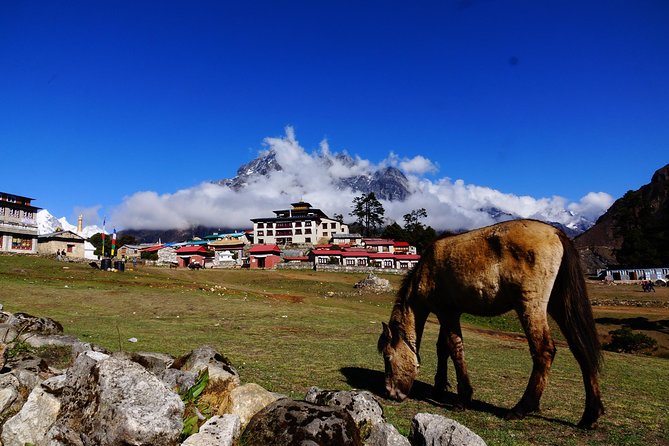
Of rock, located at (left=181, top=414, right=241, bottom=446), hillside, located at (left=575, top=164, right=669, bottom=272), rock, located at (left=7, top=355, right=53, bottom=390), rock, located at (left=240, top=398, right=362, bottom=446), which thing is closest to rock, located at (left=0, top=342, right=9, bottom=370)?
rock, located at (left=7, top=355, right=53, bottom=390)

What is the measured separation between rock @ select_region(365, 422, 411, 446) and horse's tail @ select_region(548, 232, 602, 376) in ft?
13.2

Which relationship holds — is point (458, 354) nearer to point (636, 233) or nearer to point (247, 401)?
point (247, 401)

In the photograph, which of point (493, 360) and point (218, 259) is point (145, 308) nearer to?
point (493, 360)

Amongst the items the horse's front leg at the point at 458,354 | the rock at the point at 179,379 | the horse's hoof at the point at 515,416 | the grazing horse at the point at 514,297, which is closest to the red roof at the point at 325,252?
the grazing horse at the point at 514,297

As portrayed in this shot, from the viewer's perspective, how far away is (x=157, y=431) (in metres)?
5.03

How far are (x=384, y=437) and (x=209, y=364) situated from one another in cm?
327

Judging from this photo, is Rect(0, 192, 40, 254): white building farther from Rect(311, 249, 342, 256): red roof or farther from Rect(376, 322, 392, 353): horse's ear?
Rect(376, 322, 392, 353): horse's ear

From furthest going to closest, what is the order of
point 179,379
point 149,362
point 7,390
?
point 149,362, point 179,379, point 7,390

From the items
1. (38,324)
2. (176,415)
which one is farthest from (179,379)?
(38,324)

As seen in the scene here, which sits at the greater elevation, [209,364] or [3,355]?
[3,355]

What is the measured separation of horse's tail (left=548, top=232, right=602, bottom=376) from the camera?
767cm

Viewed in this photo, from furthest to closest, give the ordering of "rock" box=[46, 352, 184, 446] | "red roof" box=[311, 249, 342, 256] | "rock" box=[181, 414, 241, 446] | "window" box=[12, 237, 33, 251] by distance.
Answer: "red roof" box=[311, 249, 342, 256]
"window" box=[12, 237, 33, 251]
"rock" box=[181, 414, 241, 446]
"rock" box=[46, 352, 184, 446]

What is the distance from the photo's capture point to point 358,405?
6297 mm

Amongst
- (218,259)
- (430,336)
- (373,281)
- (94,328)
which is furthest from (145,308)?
(218,259)
